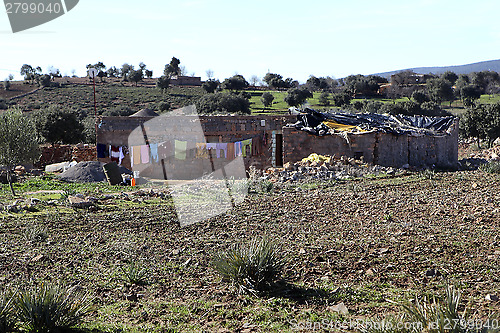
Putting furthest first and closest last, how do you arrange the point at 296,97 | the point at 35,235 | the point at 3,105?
the point at 296,97
the point at 3,105
the point at 35,235

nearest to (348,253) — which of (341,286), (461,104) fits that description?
(341,286)

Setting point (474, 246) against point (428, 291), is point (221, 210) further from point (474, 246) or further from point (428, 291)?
point (428, 291)

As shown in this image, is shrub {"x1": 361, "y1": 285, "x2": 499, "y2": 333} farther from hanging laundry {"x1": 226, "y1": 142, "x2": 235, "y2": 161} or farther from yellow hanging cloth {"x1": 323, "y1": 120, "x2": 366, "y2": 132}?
hanging laundry {"x1": 226, "y1": 142, "x2": 235, "y2": 161}

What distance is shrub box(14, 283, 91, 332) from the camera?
4.73m

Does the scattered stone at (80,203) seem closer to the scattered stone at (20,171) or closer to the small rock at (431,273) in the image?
the small rock at (431,273)

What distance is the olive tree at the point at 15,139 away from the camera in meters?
15.9

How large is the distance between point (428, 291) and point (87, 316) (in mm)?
3942

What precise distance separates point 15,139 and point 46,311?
13028mm

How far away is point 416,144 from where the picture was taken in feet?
68.1

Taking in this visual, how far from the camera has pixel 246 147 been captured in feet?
70.0

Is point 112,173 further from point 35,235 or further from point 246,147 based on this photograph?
→ point 35,235

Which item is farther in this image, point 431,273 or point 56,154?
point 56,154

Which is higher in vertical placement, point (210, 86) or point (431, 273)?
point (210, 86)

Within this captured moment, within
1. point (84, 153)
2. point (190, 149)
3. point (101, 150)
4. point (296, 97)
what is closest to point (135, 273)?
point (190, 149)
